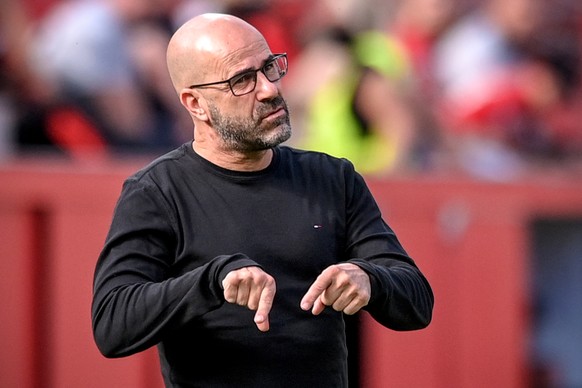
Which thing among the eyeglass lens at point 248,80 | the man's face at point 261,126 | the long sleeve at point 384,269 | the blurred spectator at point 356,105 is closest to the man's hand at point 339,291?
the long sleeve at point 384,269

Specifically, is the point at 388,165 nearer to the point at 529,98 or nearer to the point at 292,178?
the point at 529,98

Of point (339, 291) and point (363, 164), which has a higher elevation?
point (363, 164)

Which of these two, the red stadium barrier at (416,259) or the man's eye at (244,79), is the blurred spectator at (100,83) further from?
the man's eye at (244,79)

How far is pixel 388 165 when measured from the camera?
7723 millimetres

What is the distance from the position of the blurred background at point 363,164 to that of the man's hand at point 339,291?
4.07m

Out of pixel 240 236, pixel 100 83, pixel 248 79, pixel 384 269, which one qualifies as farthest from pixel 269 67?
pixel 100 83

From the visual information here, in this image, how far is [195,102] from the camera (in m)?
3.76

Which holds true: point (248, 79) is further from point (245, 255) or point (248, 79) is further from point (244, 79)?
point (245, 255)

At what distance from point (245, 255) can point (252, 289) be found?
0.31 m

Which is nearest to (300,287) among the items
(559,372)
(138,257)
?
(138,257)

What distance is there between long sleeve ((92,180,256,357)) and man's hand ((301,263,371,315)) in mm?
186

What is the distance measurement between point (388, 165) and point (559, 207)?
3.74 feet

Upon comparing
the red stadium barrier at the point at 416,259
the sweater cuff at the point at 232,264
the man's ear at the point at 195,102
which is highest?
the man's ear at the point at 195,102

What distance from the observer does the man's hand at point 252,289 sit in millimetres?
3143
